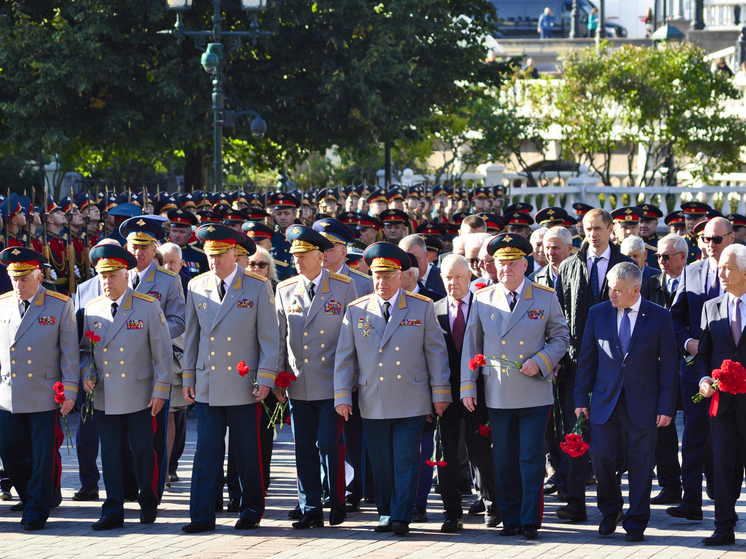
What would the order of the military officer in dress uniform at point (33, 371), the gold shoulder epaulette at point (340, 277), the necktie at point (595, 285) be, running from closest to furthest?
1. the military officer in dress uniform at point (33, 371)
2. the gold shoulder epaulette at point (340, 277)
3. the necktie at point (595, 285)

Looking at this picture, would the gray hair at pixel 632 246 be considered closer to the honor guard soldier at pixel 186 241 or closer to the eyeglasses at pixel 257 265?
the eyeglasses at pixel 257 265

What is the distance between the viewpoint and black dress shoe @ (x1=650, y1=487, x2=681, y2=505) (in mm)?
8867

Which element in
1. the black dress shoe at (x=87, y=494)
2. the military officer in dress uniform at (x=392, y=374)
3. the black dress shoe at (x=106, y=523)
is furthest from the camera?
the black dress shoe at (x=87, y=494)

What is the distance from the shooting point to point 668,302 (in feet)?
30.8

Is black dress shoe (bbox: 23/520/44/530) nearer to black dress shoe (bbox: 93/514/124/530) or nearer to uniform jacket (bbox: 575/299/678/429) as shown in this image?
black dress shoe (bbox: 93/514/124/530)

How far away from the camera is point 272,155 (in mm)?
29609

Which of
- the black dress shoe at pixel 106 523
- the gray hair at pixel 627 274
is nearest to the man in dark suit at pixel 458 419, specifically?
the gray hair at pixel 627 274

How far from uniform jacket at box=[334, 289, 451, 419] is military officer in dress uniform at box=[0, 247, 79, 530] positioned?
6.28 ft

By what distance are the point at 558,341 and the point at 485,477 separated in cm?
112

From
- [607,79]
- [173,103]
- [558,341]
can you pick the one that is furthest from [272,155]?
[558,341]

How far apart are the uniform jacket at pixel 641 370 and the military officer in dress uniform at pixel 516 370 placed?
31 cm

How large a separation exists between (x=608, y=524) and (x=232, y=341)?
2.79 meters

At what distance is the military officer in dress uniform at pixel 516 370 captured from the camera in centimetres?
781

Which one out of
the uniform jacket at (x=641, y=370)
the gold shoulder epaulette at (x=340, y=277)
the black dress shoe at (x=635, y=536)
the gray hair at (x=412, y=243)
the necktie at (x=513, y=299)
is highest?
the gray hair at (x=412, y=243)
